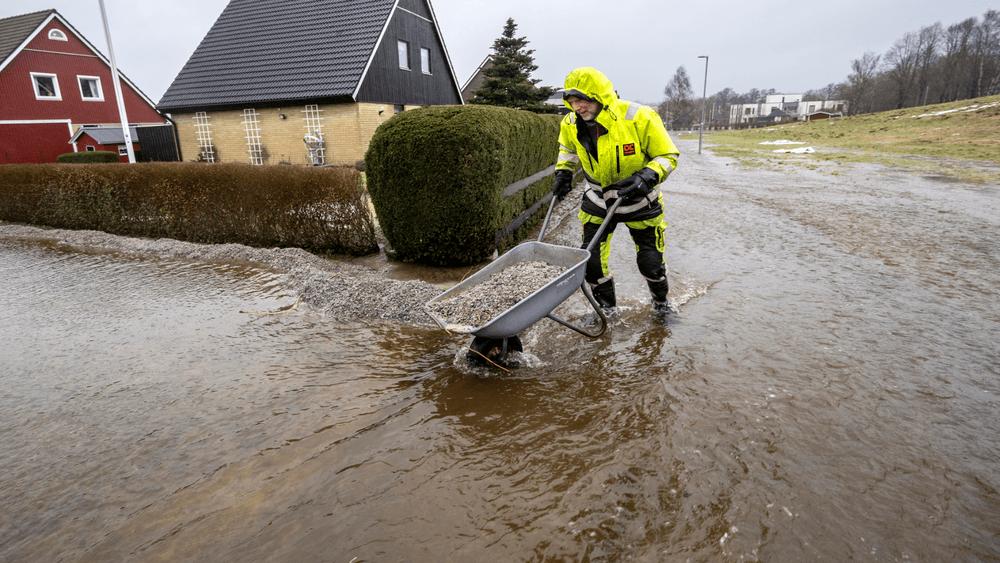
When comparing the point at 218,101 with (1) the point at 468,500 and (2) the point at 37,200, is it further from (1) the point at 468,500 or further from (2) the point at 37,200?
(1) the point at 468,500

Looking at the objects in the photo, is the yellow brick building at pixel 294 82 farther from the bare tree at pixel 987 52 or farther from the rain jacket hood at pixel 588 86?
the bare tree at pixel 987 52

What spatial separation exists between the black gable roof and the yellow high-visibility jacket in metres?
13.4

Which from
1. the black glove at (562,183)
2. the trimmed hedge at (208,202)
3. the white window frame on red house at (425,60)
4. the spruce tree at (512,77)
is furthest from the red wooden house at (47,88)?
the black glove at (562,183)

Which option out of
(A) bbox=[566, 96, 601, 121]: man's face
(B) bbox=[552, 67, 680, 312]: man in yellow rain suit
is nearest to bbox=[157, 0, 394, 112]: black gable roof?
(B) bbox=[552, 67, 680, 312]: man in yellow rain suit

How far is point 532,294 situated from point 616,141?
5.30 ft

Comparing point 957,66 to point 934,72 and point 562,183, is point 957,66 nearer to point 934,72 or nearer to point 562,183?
point 934,72

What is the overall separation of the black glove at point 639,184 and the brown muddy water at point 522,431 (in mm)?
1183

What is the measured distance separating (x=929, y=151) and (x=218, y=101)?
96.8 feet

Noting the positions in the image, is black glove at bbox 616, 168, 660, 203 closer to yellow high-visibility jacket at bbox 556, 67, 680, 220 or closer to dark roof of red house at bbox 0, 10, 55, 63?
yellow high-visibility jacket at bbox 556, 67, 680, 220

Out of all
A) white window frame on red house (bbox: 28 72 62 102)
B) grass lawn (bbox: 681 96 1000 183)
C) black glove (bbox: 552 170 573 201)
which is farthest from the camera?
white window frame on red house (bbox: 28 72 62 102)

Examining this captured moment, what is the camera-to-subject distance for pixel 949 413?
115 inches

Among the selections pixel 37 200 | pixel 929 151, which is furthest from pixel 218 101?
pixel 929 151

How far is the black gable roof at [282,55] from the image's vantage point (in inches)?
639

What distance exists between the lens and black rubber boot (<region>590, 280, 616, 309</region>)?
441 cm
